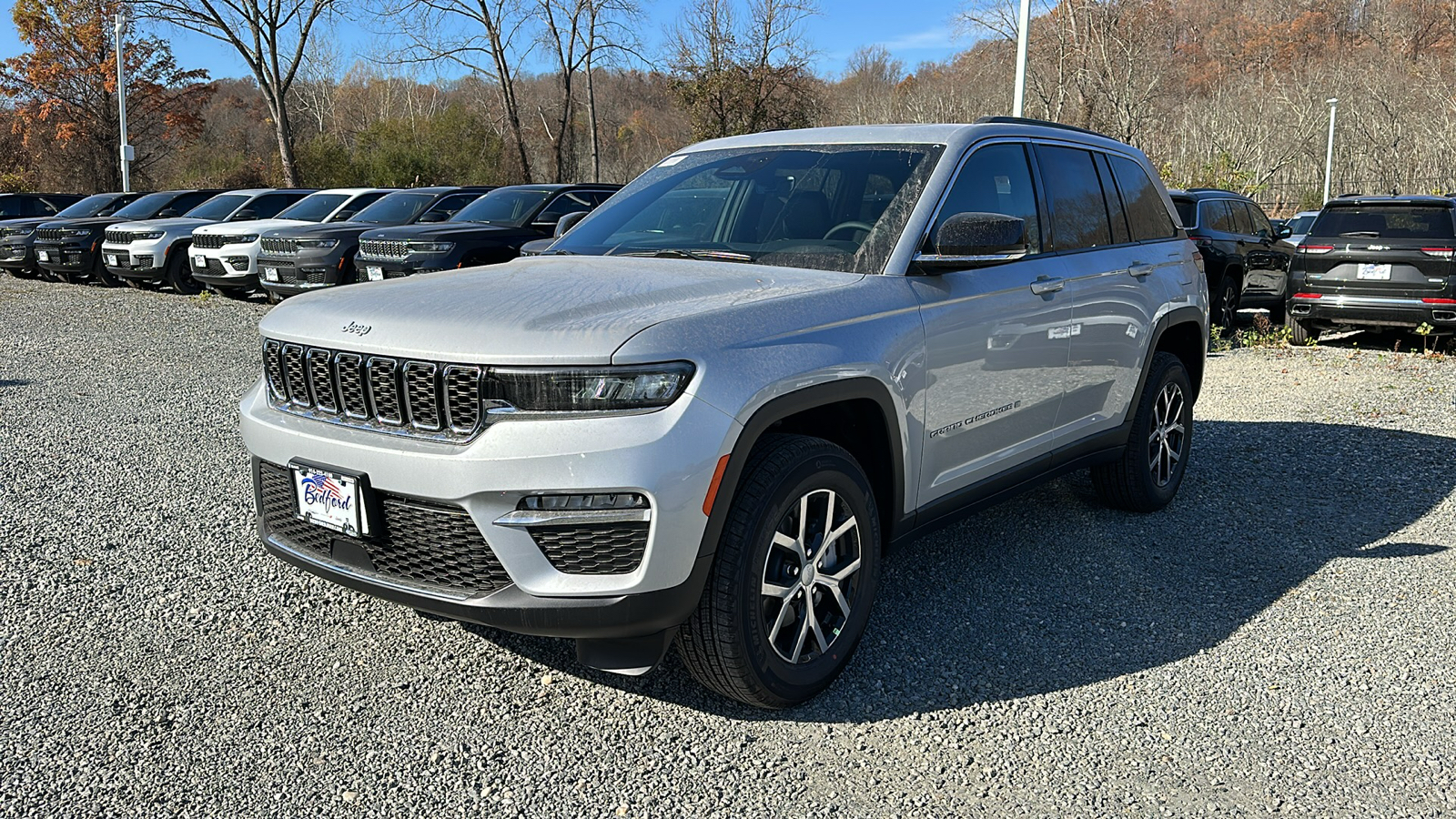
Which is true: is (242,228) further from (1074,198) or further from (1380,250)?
(1380,250)

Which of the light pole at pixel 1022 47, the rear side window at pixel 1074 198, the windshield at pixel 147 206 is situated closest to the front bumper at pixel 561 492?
the rear side window at pixel 1074 198

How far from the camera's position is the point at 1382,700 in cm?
363

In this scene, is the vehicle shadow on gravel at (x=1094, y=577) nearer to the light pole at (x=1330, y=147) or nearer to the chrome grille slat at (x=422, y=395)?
the chrome grille slat at (x=422, y=395)

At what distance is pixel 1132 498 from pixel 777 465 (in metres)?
2.89

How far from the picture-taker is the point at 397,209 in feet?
51.7

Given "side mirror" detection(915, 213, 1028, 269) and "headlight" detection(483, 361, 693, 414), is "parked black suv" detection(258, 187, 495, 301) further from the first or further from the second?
"headlight" detection(483, 361, 693, 414)

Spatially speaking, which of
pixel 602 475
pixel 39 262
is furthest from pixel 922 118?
pixel 602 475

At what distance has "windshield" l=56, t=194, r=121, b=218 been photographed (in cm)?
2120

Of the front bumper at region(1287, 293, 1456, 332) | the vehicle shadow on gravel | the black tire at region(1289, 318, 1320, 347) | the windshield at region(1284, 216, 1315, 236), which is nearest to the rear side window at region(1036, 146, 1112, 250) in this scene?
the vehicle shadow on gravel

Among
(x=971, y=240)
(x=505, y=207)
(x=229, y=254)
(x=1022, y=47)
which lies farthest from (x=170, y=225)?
(x=971, y=240)

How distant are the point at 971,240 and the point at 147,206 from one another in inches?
762

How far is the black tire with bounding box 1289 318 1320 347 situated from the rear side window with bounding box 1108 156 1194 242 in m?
7.27

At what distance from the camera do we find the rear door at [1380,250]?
11.1 m

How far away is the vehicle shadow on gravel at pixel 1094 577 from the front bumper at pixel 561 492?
2.37ft
